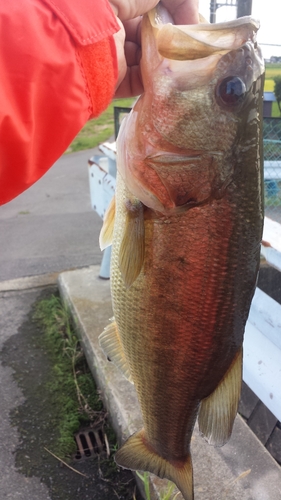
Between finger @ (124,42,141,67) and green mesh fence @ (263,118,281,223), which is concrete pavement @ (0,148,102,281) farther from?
finger @ (124,42,141,67)

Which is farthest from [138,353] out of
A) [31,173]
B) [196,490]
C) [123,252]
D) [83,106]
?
[196,490]

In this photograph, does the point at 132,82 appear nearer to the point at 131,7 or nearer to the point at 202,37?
the point at 131,7

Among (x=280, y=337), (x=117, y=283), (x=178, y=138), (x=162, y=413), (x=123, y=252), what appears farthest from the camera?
(x=280, y=337)

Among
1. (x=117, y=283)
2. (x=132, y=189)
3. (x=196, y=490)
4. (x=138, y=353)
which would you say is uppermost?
(x=132, y=189)

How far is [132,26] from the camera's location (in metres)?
1.68

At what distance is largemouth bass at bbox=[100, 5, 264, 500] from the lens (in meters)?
1.34

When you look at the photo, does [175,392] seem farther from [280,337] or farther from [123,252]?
[280,337]

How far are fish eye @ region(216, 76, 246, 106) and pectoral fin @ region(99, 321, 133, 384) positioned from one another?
3.26 ft

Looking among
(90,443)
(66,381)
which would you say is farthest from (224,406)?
(66,381)

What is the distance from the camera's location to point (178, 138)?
1.39m

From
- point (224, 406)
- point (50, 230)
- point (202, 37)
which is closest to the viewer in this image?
point (202, 37)

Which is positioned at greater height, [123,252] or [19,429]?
[123,252]

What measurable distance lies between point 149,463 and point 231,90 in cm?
145

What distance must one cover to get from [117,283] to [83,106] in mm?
653
